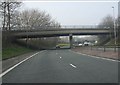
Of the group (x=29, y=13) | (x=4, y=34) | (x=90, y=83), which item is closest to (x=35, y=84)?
(x=90, y=83)

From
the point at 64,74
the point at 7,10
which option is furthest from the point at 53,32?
the point at 64,74

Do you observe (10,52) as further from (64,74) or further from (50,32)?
(50,32)

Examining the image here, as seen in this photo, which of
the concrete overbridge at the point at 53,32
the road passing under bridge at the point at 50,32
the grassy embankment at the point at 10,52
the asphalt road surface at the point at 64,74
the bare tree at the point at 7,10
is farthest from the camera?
the concrete overbridge at the point at 53,32

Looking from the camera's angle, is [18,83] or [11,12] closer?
[18,83]

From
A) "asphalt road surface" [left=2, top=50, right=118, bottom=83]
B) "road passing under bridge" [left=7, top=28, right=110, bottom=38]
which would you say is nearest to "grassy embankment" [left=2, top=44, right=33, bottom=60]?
"asphalt road surface" [left=2, top=50, right=118, bottom=83]

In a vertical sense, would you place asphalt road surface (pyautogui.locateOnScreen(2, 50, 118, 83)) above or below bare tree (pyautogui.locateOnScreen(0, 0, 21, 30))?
below

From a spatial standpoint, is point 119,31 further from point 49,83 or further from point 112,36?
point 49,83

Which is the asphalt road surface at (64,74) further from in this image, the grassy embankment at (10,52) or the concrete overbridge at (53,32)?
the concrete overbridge at (53,32)

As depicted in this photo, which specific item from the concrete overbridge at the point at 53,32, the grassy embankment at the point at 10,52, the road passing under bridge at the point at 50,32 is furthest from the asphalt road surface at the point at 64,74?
the concrete overbridge at the point at 53,32

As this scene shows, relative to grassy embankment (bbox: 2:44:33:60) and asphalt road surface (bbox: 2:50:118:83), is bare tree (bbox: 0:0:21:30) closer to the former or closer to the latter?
grassy embankment (bbox: 2:44:33:60)

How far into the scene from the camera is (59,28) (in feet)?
Result: 293

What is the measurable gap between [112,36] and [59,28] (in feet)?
66.3

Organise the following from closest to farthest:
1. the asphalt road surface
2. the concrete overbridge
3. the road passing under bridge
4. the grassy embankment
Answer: the asphalt road surface
the grassy embankment
the road passing under bridge
the concrete overbridge

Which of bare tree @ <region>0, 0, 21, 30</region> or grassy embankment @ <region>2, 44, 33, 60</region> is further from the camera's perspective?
bare tree @ <region>0, 0, 21, 30</region>
